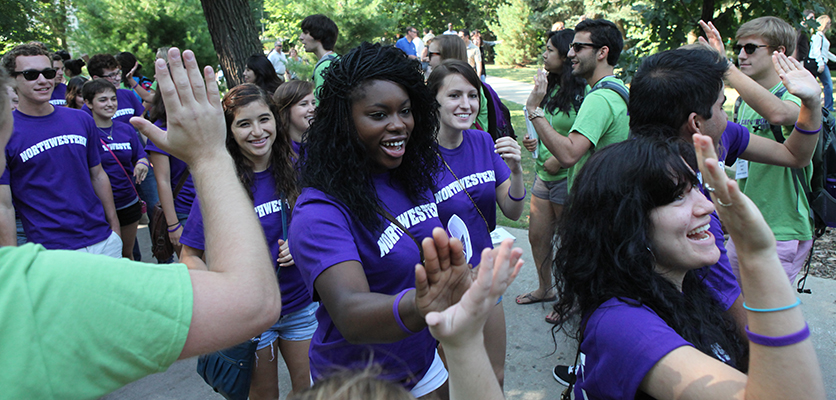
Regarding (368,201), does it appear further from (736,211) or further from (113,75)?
(113,75)

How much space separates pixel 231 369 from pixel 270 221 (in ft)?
2.59

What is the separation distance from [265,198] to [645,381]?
218 cm

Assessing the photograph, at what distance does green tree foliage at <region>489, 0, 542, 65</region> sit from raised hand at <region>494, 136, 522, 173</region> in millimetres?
29251

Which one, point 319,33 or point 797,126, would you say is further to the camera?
point 319,33

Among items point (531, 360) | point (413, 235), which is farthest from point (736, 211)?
point (531, 360)

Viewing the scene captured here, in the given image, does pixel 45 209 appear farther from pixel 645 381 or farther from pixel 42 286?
pixel 645 381

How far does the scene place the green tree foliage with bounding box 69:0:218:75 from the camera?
1160 cm

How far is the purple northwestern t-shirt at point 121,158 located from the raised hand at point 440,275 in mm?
4438

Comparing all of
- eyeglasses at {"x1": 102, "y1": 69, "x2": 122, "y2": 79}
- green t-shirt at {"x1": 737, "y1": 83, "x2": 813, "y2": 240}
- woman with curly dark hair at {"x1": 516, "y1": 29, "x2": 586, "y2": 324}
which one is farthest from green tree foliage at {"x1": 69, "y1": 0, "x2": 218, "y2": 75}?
green t-shirt at {"x1": 737, "y1": 83, "x2": 813, "y2": 240}

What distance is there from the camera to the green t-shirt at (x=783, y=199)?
3344 millimetres

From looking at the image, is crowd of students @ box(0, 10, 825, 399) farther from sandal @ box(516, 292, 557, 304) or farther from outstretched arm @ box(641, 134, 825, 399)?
sandal @ box(516, 292, 557, 304)

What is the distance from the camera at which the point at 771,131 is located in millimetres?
3428

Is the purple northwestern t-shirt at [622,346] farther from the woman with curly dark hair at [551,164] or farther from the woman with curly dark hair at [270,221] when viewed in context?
the woman with curly dark hair at [551,164]

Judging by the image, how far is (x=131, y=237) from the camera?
519 centimetres
